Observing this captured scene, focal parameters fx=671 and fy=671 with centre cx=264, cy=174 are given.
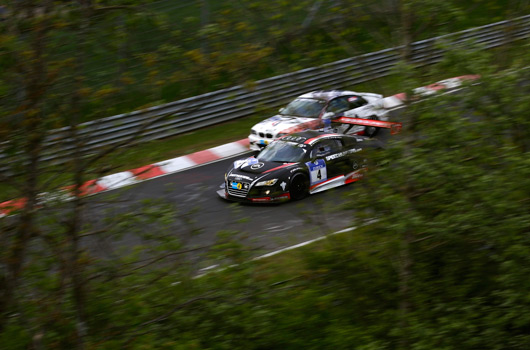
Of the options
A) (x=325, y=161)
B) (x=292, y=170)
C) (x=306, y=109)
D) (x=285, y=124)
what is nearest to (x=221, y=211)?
(x=292, y=170)

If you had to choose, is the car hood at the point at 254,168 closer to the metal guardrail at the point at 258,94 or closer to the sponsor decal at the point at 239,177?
the sponsor decal at the point at 239,177

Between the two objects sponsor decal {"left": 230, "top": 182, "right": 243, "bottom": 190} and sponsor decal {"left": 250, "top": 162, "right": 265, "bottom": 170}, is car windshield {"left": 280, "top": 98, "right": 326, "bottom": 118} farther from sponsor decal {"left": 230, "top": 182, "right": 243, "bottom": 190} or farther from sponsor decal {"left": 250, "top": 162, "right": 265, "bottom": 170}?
sponsor decal {"left": 230, "top": 182, "right": 243, "bottom": 190}

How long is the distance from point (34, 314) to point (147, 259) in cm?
111

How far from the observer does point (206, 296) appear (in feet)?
20.6

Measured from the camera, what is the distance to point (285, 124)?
49.7 ft

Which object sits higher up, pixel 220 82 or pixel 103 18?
pixel 103 18

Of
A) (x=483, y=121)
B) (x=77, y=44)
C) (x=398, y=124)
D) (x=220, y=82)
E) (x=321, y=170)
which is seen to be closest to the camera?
(x=77, y=44)

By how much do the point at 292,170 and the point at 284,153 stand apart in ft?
2.11

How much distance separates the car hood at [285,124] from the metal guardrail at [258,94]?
6.80m

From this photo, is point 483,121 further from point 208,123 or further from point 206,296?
point 208,123

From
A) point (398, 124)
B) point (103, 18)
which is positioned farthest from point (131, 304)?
point (398, 124)

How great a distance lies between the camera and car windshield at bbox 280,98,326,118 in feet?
50.5

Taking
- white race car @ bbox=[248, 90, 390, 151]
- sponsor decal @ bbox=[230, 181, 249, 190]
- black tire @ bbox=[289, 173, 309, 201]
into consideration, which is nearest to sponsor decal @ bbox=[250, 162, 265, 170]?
sponsor decal @ bbox=[230, 181, 249, 190]

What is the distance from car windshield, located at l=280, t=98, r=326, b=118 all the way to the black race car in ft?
6.23
